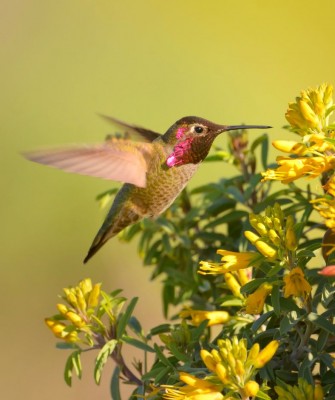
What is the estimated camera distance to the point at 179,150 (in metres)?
2.33

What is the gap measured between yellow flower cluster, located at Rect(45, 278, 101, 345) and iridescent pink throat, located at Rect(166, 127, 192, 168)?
0.46 m

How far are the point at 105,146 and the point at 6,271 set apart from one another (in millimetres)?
4297

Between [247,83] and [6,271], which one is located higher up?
[247,83]

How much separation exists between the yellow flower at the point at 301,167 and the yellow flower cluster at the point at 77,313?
537 mm

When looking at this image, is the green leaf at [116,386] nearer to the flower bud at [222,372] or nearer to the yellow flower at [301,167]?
the flower bud at [222,372]

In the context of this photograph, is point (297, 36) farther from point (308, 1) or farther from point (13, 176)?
point (13, 176)

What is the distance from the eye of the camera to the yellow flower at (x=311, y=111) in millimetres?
1767

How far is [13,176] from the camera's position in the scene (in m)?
6.92

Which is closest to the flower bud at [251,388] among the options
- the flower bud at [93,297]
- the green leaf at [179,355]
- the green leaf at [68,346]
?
the green leaf at [179,355]

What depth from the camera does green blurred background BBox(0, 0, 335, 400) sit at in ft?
19.7

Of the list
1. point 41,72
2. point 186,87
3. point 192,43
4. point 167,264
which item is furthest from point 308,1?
point 167,264

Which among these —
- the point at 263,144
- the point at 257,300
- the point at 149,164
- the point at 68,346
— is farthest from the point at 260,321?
the point at 263,144

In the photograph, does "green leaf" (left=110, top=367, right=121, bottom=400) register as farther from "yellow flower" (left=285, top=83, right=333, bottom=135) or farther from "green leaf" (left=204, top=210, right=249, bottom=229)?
"yellow flower" (left=285, top=83, right=333, bottom=135)

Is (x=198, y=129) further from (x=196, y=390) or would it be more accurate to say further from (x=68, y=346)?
(x=196, y=390)
